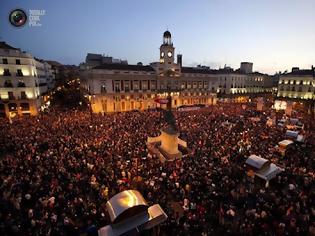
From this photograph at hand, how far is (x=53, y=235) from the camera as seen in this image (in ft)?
28.0

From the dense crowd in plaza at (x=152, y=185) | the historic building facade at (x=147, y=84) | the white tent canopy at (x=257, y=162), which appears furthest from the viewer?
the historic building facade at (x=147, y=84)

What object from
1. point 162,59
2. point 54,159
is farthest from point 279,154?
point 162,59

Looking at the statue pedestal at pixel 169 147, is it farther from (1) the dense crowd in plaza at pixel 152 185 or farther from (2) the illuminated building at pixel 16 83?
(2) the illuminated building at pixel 16 83

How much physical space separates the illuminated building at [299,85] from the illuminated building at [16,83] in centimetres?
6802

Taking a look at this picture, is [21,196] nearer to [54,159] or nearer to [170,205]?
[54,159]

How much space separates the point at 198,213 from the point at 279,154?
12.8m

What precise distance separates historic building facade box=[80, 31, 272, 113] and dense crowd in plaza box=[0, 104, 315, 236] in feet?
78.1

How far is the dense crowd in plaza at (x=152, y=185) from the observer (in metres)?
9.25

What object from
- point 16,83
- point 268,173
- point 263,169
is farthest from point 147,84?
point 268,173

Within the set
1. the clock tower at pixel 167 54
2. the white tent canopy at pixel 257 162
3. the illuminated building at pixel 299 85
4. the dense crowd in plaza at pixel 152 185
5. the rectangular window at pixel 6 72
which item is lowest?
the dense crowd in plaza at pixel 152 185

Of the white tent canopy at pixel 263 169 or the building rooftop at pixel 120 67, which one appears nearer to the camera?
the white tent canopy at pixel 263 169

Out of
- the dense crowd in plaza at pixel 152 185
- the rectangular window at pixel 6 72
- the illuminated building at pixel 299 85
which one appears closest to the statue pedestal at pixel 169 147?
the dense crowd in plaza at pixel 152 185

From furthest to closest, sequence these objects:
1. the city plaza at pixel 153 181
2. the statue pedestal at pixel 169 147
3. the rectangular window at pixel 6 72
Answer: the rectangular window at pixel 6 72 < the statue pedestal at pixel 169 147 < the city plaza at pixel 153 181

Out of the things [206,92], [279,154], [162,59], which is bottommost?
[279,154]
